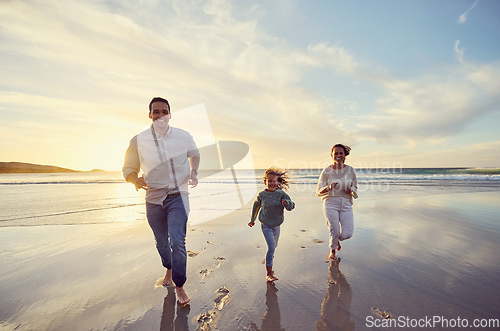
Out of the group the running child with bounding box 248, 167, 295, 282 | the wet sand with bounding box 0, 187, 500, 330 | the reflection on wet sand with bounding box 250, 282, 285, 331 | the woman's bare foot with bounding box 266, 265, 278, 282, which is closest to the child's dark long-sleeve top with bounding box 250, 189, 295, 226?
the running child with bounding box 248, 167, 295, 282

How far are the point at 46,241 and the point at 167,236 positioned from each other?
4.40 meters

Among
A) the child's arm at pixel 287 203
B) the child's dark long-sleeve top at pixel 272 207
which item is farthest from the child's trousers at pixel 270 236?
the child's arm at pixel 287 203

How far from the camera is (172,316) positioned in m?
2.88

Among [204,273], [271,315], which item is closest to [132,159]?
[204,273]

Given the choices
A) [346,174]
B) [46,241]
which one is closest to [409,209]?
[346,174]

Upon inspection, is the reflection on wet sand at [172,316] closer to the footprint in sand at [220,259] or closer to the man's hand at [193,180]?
the footprint in sand at [220,259]

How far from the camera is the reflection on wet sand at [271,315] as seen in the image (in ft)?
8.81

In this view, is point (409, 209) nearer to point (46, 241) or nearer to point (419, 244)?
point (419, 244)

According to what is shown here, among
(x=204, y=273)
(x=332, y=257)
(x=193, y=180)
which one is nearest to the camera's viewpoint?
(x=193, y=180)

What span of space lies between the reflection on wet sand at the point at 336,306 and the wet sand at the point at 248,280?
0.01 meters

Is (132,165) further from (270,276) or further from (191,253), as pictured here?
(270,276)

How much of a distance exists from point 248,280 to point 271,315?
38.1 inches

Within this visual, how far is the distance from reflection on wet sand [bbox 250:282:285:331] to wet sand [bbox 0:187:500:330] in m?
0.01

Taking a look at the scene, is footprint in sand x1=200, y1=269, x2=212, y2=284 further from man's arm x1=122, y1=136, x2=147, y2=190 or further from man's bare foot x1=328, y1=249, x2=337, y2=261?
man's bare foot x1=328, y1=249, x2=337, y2=261
